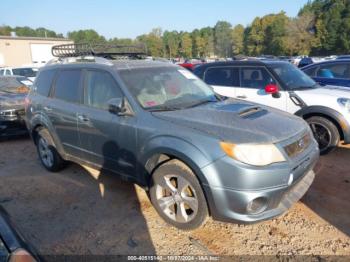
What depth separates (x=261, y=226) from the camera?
10.3 ft

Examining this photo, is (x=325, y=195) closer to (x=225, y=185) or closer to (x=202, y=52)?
(x=225, y=185)

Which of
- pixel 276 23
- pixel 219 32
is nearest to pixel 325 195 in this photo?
pixel 276 23

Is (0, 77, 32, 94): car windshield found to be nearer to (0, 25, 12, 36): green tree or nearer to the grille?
the grille

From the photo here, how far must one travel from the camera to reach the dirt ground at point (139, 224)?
281 centimetres

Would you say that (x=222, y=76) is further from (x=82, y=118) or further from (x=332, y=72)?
(x=82, y=118)

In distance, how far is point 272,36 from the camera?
68000 mm

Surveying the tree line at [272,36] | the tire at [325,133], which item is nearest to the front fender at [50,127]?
the tire at [325,133]

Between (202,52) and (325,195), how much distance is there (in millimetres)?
92275

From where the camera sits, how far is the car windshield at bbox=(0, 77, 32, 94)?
26.1 ft

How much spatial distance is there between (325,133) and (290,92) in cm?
92

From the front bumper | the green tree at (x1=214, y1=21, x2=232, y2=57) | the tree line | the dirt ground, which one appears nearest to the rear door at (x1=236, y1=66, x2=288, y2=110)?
the dirt ground

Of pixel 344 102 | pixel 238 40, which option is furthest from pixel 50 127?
pixel 238 40

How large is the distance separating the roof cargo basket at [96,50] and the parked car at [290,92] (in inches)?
72.4

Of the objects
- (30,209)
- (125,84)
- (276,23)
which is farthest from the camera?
(276,23)
